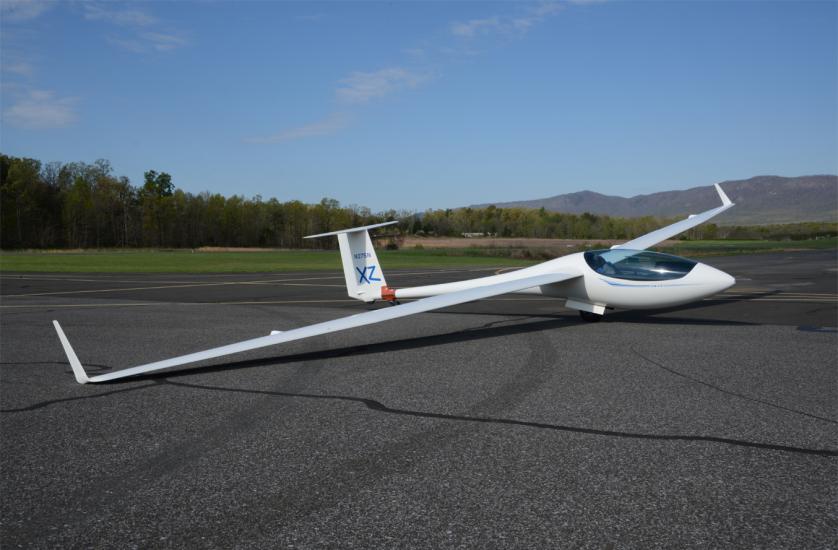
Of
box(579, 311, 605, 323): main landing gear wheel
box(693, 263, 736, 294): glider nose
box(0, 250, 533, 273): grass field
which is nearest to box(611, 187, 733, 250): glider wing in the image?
box(579, 311, 605, 323): main landing gear wheel

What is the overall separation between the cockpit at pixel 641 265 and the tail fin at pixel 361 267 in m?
5.29

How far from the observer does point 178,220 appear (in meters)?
137

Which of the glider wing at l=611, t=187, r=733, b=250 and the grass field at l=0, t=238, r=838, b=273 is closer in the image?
the glider wing at l=611, t=187, r=733, b=250

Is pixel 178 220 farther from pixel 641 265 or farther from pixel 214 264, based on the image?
pixel 641 265

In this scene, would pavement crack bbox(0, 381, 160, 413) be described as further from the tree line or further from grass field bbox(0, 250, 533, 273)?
the tree line

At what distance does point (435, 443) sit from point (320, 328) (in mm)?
4308

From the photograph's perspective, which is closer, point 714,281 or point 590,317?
point 714,281

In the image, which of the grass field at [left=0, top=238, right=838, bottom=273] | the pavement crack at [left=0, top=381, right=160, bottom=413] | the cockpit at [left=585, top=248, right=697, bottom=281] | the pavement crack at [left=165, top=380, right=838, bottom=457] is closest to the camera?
the pavement crack at [left=165, top=380, right=838, bottom=457]

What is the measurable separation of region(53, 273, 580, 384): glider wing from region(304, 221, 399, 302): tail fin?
3.57 meters

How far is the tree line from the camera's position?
10956 centimetres

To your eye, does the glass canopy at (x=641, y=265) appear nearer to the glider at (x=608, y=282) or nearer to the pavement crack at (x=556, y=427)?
the glider at (x=608, y=282)

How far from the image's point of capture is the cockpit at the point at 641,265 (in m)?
13.1

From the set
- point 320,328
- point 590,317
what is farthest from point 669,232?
point 320,328

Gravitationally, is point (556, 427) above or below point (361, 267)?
below
